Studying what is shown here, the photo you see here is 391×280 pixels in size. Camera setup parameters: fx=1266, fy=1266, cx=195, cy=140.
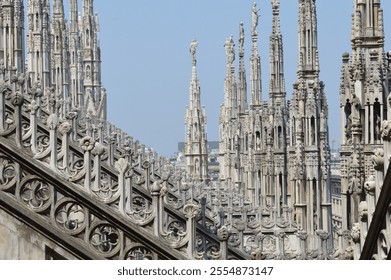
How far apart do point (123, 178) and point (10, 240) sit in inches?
47.1

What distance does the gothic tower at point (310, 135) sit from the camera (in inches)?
1083

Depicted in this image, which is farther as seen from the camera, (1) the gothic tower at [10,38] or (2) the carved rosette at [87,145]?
(1) the gothic tower at [10,38]

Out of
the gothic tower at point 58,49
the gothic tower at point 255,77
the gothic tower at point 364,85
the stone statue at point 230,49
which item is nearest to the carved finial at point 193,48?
the stone statue at point 230,49

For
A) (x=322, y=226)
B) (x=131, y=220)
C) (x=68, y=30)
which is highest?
(x=68, y=30)

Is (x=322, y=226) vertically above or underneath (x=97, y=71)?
underneath

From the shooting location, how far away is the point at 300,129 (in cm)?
2803

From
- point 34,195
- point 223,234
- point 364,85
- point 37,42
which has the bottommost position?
point 223,234

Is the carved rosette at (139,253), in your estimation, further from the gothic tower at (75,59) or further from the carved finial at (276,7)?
the gothic tower at (75,59)

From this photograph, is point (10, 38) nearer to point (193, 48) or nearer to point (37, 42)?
point (37, 42)

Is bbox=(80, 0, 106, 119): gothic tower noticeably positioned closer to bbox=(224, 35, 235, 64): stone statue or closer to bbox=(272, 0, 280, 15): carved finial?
bbox=(224, 35, 235, 64): stone statue

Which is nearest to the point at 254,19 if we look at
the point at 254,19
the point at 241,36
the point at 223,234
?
the point at 254,19

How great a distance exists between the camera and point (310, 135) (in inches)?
1105
